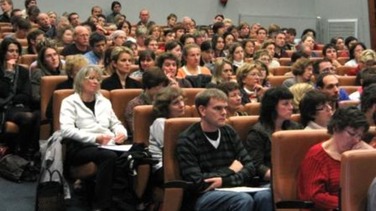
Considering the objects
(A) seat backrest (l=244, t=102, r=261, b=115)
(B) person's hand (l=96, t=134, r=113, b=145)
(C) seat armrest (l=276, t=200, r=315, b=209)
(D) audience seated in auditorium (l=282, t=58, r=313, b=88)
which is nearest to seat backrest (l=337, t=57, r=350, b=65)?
(D) audience seated in auditorium (l=282, t=58, r=313, b=88)

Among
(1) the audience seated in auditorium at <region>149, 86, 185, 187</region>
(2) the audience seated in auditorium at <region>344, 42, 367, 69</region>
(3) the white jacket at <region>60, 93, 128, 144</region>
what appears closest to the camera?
(1) the audience seated in auditorium at <region>149, 86, 185, 187</region>

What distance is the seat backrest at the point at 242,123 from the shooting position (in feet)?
11.8

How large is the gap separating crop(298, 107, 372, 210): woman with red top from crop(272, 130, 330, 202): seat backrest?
4.8 inches

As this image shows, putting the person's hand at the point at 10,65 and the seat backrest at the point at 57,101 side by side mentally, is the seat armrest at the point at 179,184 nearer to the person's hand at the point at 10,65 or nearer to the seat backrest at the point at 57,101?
the seat backrest at the point at 57,101

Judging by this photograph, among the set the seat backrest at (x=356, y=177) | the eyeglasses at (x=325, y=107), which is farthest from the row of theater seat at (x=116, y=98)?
the seat backrest at (x=356, y=177)

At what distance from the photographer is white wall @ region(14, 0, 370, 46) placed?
414 inches

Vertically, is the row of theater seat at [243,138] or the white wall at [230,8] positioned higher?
the white wall at [230,8]

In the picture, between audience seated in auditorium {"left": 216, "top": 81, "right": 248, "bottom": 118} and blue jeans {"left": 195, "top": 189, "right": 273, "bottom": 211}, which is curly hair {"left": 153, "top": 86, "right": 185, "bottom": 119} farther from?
blue jeans {"left": 195, "top": 189, "right": 273, "bottom": 211}

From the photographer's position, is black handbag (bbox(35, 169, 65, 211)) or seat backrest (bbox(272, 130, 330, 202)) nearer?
seat backrest (bbox(272, 130, 330, 202))

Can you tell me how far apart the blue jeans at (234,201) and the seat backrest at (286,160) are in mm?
153

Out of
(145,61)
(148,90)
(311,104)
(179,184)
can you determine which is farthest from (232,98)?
(145,61)

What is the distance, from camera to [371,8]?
1015 centimetres

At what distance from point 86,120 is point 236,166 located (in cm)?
111

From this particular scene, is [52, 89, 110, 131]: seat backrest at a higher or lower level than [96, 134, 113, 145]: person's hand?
higher
